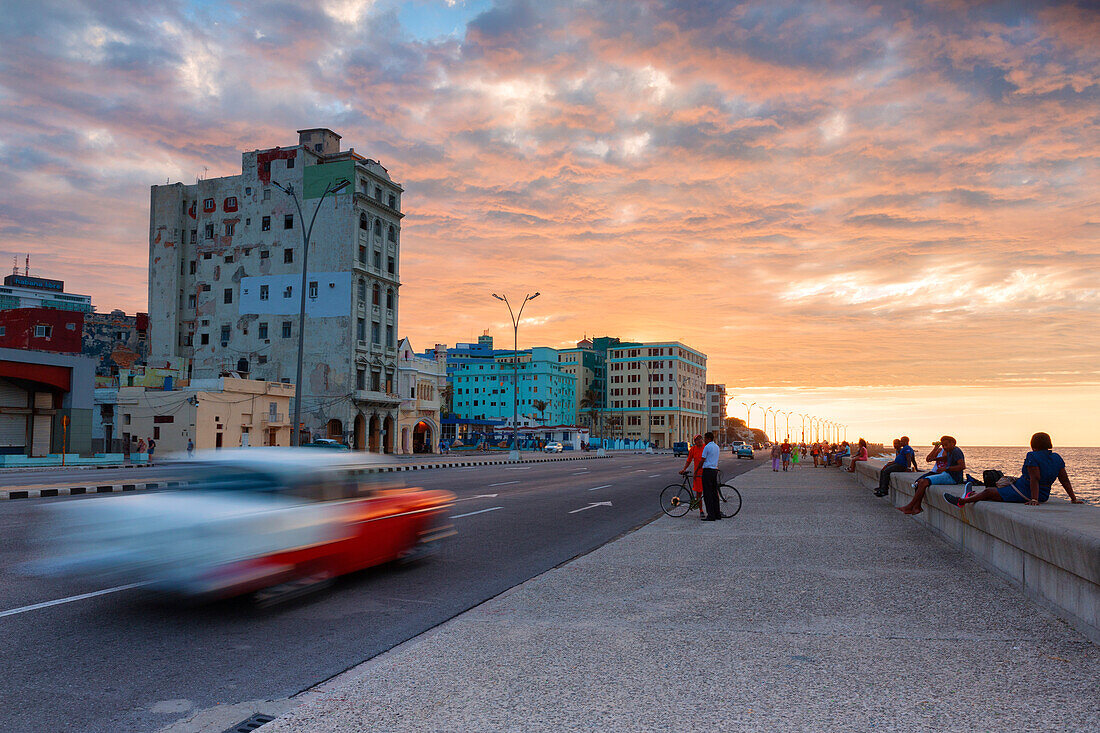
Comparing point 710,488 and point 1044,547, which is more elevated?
point 1044,547

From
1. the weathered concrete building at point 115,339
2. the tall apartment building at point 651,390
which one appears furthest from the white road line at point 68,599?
the tall apartment building at point 651,390

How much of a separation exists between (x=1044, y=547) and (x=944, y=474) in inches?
274

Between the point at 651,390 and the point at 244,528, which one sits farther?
the point at 651,390

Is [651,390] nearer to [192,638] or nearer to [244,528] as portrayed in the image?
[244,528]

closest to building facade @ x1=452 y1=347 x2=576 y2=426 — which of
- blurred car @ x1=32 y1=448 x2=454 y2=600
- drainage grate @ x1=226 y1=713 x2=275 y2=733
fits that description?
blurred car @ x1=32 y1=448 x2=454 y2=600

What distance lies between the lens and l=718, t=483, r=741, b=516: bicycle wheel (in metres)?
15.4

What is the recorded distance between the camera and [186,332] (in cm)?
7394

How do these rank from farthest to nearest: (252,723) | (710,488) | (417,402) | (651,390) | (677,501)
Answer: (651,390)
(417,402)
(677,501)
(710,488)
(252,723)

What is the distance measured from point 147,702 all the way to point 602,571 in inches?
205

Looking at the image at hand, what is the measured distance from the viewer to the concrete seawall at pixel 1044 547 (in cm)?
587

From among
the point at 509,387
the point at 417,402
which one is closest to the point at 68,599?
the point at 417,402

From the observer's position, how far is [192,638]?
6.08 metres

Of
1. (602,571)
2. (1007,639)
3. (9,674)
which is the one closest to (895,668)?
(1007,639)

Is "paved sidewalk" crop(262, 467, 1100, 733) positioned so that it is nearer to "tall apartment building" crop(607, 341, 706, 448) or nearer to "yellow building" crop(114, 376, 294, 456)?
"yellow building" crop(114, 376, 294, 456)
